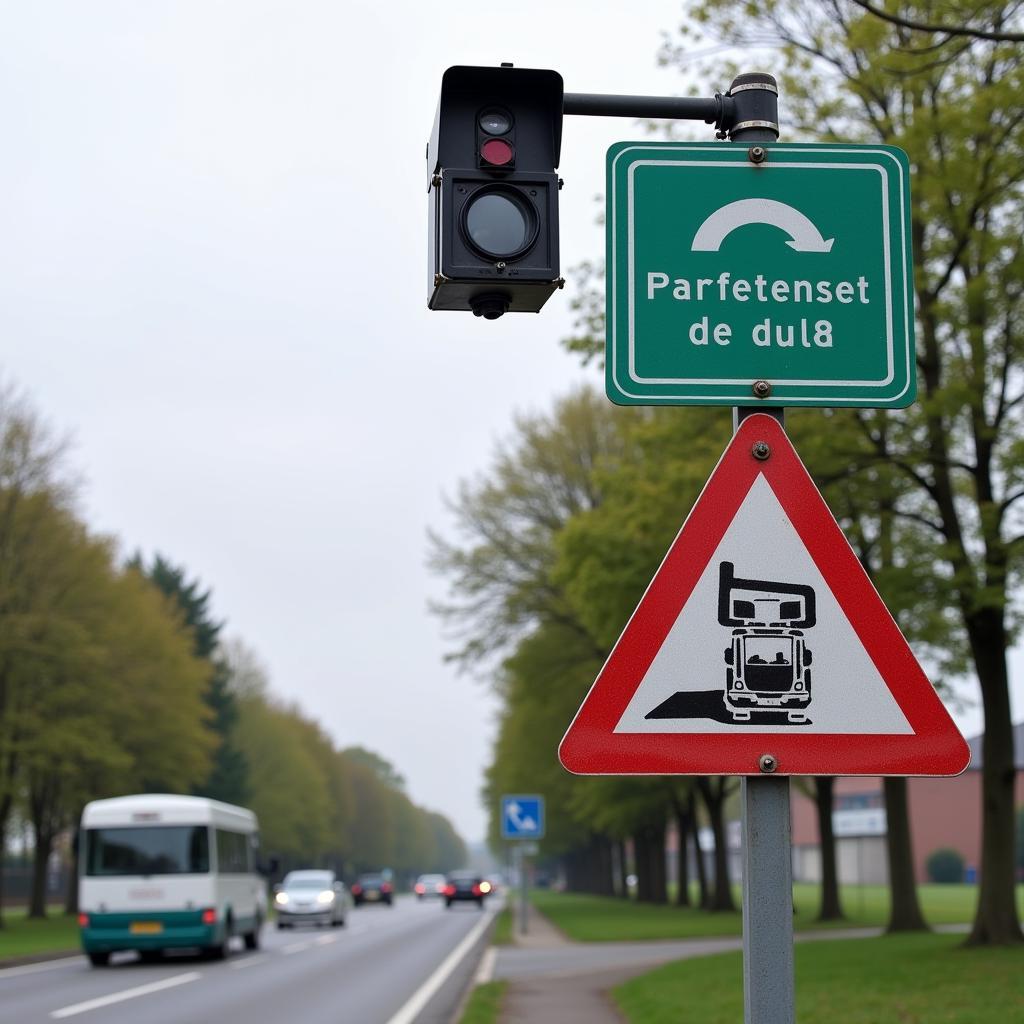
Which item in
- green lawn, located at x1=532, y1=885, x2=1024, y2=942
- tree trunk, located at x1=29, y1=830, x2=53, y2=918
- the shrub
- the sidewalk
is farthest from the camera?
the shrub

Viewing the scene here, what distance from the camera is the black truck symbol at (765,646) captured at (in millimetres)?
3264

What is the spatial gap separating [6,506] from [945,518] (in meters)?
Result: 30.9

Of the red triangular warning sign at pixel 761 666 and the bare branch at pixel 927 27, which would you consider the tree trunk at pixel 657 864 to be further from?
the red triangular warning sign at pixel 761 666

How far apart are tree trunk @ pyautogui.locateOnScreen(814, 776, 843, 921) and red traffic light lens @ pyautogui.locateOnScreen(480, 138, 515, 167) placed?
3442 cm

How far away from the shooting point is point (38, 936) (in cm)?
4016

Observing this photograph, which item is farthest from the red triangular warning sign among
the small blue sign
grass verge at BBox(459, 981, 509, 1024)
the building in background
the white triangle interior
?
the building in background

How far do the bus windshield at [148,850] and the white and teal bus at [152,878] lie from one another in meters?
0.02

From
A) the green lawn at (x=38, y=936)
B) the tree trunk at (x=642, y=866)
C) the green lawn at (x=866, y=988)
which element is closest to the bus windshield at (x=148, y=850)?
the green lawn at (x=38, y=936)

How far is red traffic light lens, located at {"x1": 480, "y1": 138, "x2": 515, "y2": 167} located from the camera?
13.4ft

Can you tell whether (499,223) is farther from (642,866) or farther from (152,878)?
(642,866)

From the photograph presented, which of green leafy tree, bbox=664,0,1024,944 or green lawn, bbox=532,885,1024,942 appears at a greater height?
green leafy tree, bbox=664,0,1024,944

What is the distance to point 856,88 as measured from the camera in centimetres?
2298

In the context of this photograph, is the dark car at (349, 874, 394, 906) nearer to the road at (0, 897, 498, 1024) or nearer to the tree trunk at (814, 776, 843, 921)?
the tree trunk at (814, 776, 843, 921)

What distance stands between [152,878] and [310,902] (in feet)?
71.1
